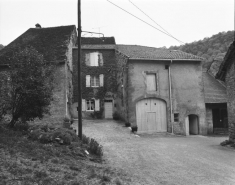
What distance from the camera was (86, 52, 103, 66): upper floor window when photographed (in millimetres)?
24155

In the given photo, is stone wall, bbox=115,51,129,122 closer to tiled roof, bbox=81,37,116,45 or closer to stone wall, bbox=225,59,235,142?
tiled roof, bbox=81,37,116,45

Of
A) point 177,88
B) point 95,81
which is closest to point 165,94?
point 177,88

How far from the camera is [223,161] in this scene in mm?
9141

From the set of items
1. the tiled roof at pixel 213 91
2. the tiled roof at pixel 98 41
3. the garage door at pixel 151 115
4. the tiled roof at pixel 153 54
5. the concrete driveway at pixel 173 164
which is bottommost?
the concrete driveway at pixel 173 164

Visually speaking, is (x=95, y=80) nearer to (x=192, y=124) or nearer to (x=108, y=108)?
(x=108, y=108)

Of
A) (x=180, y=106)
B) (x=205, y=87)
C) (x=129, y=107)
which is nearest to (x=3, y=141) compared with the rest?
(x=129, y=107)

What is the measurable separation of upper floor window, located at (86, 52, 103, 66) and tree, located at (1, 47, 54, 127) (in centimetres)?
1369

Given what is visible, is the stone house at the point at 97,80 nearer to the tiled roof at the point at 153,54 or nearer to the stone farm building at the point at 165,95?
the stone farm building at the point at 165,95

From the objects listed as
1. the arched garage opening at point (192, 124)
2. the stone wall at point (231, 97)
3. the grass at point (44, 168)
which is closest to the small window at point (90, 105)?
the arched garage opening at point (192, 124)

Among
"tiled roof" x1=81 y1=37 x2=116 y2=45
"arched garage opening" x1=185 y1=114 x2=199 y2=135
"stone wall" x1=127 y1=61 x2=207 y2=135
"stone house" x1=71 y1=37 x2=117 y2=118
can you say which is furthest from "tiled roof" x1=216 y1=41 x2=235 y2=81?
"tiled roof" x1=81 y1=37 x2=116 y2=45

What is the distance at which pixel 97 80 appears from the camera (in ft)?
79.6

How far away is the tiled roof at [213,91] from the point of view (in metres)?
21.5

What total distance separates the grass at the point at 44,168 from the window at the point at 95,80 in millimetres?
15739

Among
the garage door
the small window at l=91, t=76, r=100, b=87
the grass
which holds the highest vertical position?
the small window at l=91, t=76, r=100, b=87
